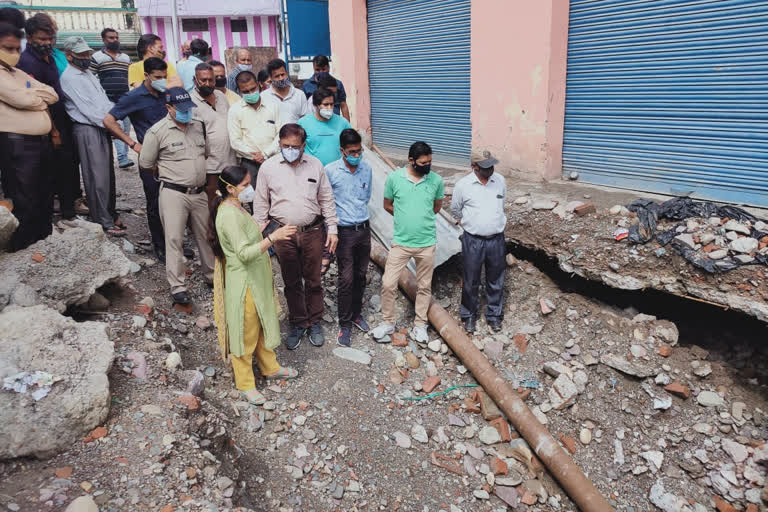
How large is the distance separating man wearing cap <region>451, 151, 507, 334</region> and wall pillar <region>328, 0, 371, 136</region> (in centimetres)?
547

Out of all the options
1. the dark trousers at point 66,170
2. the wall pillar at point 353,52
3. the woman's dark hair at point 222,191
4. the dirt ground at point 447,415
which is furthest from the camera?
the wall pillar at point 353,52

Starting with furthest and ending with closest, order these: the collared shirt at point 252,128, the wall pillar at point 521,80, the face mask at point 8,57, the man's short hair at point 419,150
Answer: the wall pillar at point 521,80 < the collared shirt at point 252,128 < the man's short hair at point 419,150 < the face mask at point 8,57

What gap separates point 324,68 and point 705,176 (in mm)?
4364

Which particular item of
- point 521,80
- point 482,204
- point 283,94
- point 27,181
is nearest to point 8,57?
point 27,181

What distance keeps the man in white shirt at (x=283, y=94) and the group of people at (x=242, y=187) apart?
2 centimetres

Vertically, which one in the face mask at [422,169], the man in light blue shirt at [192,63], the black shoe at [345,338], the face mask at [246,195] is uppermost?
the man in light blue shirt at [192,63]

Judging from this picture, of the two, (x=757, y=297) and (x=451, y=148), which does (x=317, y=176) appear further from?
(x=451, y=148)

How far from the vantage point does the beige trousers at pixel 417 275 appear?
4.77 meters

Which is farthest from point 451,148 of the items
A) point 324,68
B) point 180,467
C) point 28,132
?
point 180,467

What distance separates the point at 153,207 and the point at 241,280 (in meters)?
2.10

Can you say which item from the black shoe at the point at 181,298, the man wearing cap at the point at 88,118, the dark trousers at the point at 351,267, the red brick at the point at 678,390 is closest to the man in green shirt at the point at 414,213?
the dark trousers at the point at 351,267

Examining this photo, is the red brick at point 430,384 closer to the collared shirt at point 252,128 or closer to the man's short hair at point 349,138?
the man's short hair at point 349,138

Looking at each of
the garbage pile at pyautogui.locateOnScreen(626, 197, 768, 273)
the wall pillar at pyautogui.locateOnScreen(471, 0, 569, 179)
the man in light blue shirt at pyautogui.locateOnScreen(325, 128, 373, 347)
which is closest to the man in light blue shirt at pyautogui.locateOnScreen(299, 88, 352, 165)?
the man in light blue shirt at pyautogui.locateOnScreen(325, 128, 373, 347)

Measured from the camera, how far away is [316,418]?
401 centimetres
